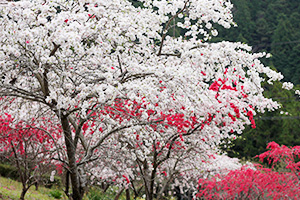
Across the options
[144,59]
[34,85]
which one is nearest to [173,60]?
[144,59]

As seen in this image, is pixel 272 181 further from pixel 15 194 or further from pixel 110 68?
pixel 15 194

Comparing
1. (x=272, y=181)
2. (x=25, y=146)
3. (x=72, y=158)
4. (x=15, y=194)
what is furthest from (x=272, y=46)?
(x=72, y=158)

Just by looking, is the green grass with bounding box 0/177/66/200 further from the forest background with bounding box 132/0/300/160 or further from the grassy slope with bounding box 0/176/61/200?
the forest background with bounding box 132/0/300/160

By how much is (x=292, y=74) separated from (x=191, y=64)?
26815mm

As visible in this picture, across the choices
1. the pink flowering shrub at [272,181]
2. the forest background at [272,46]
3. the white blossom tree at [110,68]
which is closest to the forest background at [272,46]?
the forest background at [272,46]

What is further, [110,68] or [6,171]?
[6,171]

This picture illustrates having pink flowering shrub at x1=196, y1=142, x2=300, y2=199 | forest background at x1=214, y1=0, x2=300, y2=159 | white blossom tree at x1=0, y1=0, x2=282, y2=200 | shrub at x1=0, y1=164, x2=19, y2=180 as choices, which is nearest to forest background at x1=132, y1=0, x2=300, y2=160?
forest background at x1=214, y1=0, x2=300, y2=159

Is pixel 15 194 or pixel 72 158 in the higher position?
pixel 72 158

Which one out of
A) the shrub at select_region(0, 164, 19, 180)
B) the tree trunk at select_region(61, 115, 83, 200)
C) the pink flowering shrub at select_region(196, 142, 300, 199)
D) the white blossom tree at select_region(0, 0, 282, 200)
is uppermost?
the white blossom tree at select_region(0, 0, 282, 200)

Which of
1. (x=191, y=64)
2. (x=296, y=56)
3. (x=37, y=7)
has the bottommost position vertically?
(x=191, y=64)

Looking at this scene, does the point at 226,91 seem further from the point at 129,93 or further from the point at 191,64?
the point at 129,93

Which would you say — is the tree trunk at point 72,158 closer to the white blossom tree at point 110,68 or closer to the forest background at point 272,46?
the white blossom tree at point 110,68

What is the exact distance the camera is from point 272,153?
24.1 ft

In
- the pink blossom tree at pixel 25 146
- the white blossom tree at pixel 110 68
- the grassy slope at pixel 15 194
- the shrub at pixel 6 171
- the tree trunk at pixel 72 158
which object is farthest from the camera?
the shrub at pixel 6 171
